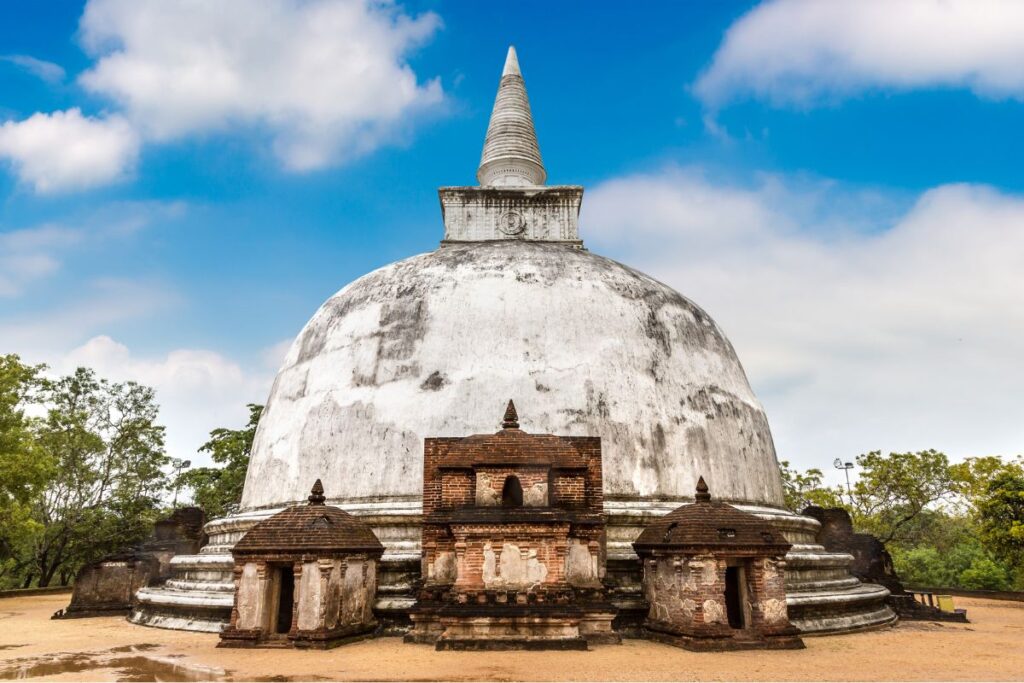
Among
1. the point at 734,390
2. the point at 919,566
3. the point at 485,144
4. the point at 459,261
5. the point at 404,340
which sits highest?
the point at 485,144

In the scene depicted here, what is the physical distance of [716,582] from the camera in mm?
9148

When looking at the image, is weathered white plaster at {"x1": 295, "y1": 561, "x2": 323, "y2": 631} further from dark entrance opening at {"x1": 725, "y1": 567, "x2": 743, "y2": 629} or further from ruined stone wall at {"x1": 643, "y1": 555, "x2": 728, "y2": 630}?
dark entrance opening at {"x1": 725, "y1": 567, "x2": 743, "y2": 629}

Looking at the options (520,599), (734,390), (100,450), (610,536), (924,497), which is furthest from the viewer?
(924,497)

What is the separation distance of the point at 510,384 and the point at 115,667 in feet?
22.9

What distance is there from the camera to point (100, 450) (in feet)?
90.0

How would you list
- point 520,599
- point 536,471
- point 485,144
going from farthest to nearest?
point 485,144 < point 536,471 < point 520,599

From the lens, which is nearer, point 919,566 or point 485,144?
point 485,144

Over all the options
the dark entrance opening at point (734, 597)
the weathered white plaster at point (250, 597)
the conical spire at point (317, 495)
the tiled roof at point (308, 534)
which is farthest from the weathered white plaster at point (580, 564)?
the weathered white plaster at point (250, 597)

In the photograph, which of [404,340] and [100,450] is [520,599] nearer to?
[404,340]

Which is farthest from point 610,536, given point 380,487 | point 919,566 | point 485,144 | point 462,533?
point 919,566

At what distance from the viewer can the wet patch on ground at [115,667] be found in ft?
24.6

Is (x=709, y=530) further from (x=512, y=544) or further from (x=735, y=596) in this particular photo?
(x=512, y=544)

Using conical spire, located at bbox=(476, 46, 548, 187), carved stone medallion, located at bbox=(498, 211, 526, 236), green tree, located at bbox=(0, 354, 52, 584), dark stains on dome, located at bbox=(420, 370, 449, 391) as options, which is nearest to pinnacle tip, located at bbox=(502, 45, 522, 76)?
conical spire, located at bbox=(476, 46, 548, 187)

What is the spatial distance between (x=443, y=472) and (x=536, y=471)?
139 cm
